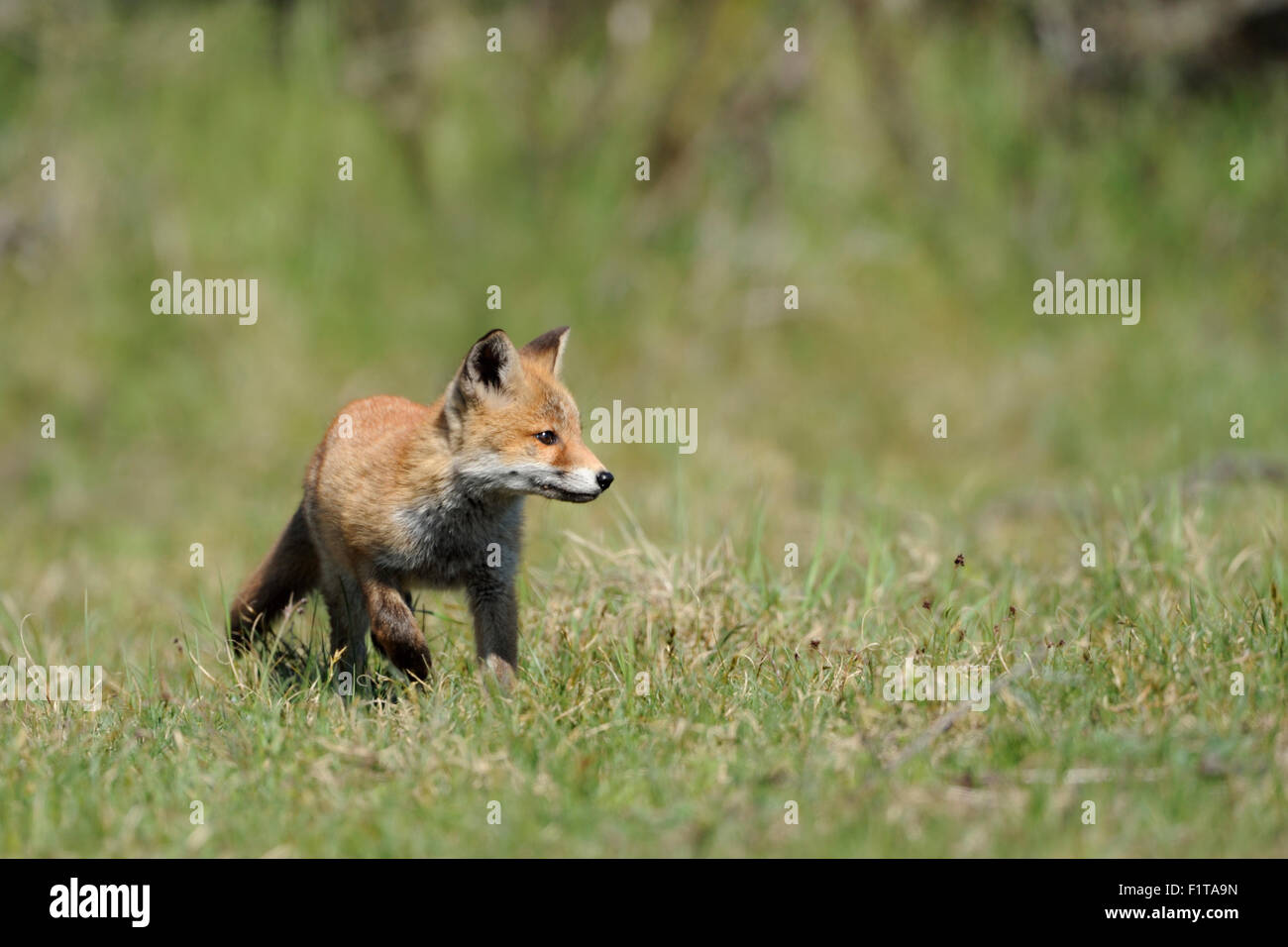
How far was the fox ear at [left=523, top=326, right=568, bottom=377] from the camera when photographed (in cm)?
582

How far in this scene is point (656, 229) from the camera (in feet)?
37.9

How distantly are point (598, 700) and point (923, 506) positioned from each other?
3635 millimetres

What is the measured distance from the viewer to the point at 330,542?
5.80 meters

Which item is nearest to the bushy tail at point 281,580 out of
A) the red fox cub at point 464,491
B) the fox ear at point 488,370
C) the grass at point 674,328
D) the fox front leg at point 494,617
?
the grass at point 674,328

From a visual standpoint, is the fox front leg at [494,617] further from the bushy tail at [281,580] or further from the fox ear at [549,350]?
the bushy tail at [281,580]

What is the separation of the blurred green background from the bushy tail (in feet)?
11.0

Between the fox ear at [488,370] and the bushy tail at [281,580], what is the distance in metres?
1.23

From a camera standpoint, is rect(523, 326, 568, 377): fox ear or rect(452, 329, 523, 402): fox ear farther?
rect(523, 326, 568, 377): fox ear

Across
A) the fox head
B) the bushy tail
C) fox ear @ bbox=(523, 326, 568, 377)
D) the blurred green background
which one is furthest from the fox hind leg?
the blurred green background

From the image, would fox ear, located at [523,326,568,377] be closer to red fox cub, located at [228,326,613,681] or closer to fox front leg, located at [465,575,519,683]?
red fox cub, located at [228,326,613,681]

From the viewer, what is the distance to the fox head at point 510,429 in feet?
17.3

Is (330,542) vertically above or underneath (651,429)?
underneath
